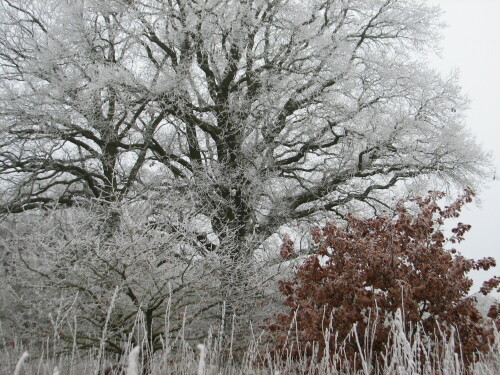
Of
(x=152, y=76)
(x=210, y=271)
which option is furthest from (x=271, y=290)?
(x=152, y=76)

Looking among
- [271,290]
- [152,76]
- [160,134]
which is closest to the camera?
[271,290]

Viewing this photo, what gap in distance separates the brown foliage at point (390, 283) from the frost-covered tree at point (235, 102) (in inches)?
114

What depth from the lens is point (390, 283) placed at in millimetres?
5430

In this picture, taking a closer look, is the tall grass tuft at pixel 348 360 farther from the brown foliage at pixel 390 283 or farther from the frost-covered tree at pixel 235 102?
the frost-covered tree at pixel 235 102

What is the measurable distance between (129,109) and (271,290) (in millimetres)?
4678

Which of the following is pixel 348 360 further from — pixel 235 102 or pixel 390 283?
pixel 235 102

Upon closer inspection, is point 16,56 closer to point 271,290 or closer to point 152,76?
point 152,76

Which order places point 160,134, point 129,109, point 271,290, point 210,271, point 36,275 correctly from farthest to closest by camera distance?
point 160,134 < point 129,109 < point 271,290 < point 210,271 < point 36,275

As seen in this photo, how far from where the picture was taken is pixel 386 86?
10062mm

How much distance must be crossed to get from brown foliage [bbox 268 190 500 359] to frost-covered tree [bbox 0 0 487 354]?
9.52ft

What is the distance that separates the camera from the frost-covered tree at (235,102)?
9070 mm

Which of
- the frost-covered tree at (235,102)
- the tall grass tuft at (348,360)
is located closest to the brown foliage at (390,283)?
the tall grass tuft at (348,360)

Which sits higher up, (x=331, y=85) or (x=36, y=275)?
(x=331, y=85)

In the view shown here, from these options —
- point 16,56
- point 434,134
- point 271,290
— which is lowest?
point 271,290
